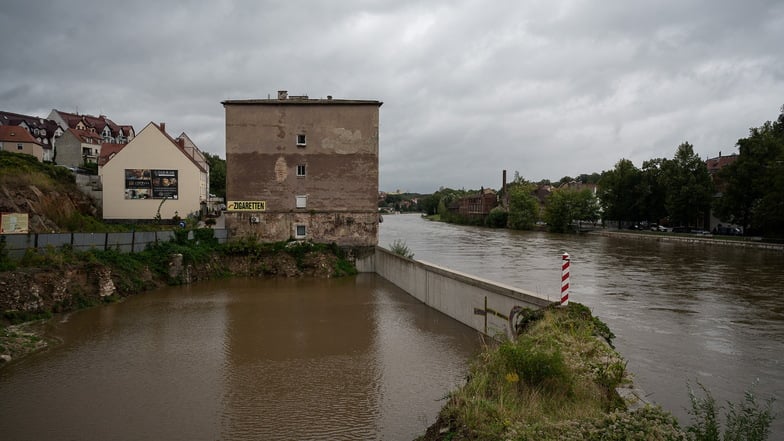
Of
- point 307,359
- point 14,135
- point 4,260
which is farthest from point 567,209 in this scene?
point 4,260

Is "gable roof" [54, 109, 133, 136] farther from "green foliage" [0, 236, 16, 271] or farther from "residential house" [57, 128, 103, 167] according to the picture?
"green foliage" [0, 236, 16, 271]

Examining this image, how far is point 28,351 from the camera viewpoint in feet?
44.3

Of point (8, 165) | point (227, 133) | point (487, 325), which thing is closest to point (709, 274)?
point (487, 325)

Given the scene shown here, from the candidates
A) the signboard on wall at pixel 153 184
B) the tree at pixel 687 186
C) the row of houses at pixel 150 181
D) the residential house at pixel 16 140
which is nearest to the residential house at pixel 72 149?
the residential house at pixel 16 140

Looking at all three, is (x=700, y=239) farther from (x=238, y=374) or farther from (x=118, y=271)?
(x=238, y=374)

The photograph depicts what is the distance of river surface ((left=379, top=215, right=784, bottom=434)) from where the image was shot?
37.6ft

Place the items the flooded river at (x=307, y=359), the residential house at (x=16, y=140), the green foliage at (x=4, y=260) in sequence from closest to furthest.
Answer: the flooded river at (x=307, y=359)
the green foliage at (x=4, y=260)
the residential house at (x=16, y=140)

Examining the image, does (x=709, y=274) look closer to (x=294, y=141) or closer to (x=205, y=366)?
(x=294, y=141)

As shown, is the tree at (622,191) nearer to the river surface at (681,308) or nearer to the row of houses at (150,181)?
the river surface at (681,308)

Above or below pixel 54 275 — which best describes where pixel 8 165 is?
above

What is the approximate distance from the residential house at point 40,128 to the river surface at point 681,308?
185 feet

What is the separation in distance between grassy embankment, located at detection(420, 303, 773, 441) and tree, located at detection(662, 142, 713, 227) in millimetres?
60882

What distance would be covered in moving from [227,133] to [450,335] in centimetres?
2081

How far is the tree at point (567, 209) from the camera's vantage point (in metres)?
76.8
